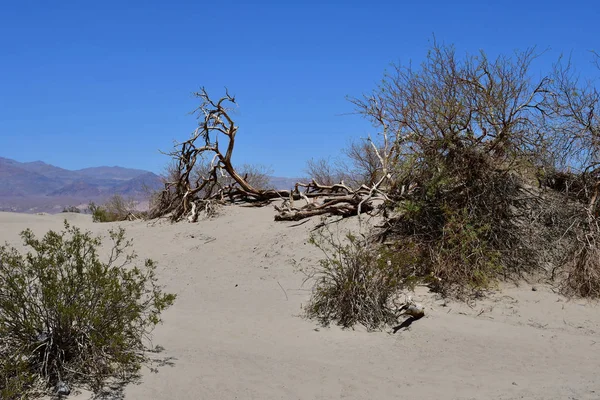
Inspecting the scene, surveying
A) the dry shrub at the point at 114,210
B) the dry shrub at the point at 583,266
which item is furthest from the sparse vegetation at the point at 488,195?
the dry shrub at the point at 114,210

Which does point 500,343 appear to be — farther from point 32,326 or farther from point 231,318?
point 32,326

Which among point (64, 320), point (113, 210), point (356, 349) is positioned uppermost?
point (113, 210)

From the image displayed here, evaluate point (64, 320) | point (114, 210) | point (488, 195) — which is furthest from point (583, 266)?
point (114, 210)

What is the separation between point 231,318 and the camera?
314 inches

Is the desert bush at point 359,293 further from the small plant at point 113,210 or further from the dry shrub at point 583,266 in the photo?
the small plant at point 113,210

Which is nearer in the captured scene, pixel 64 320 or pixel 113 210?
pixel 64 320

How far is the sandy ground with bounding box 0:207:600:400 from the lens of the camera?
18.6ft

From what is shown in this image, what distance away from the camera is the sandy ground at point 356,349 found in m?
5.67

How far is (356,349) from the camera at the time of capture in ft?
22.3

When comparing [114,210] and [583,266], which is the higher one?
[114,210]

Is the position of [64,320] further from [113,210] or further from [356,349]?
[113,210]

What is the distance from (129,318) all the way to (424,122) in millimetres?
6104

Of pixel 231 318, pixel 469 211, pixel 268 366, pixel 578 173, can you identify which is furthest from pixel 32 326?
pixel 578 173

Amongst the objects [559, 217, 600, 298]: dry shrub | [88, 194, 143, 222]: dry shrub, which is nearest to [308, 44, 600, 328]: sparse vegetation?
[559, 217, 600, 298]: dry shrub
